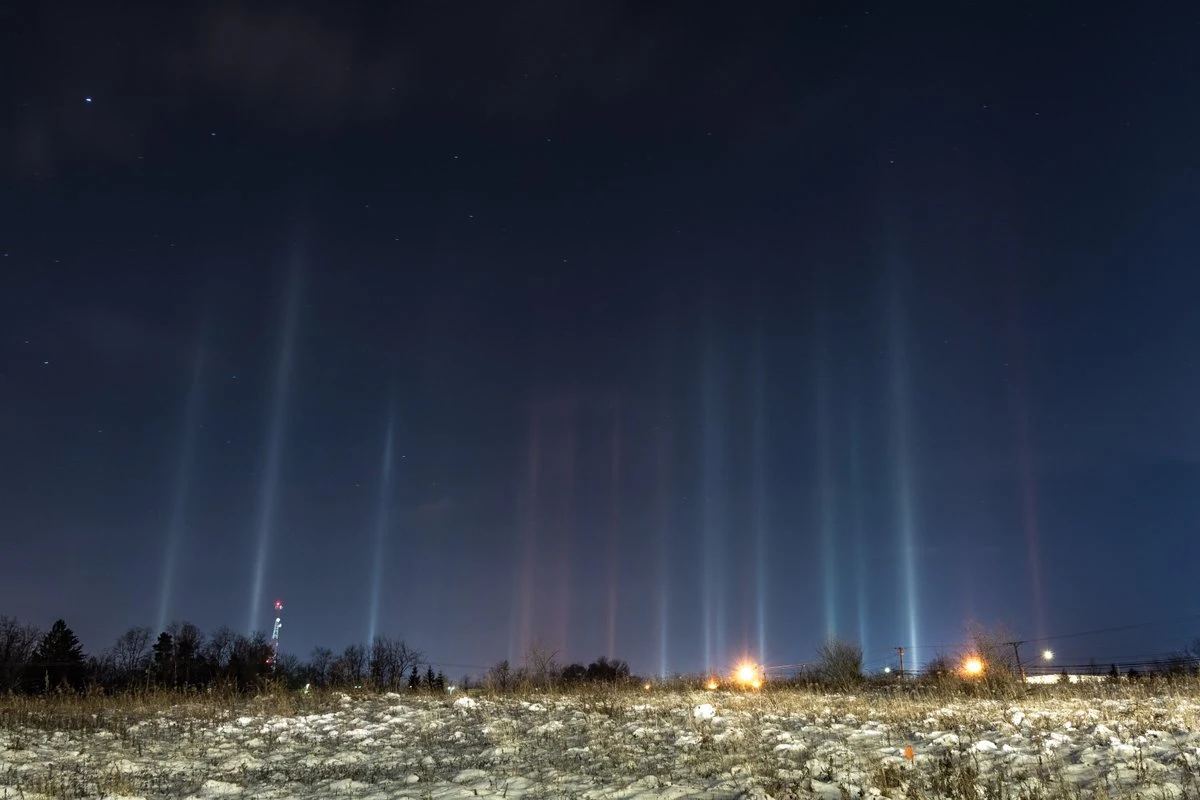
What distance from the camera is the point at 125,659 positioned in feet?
366

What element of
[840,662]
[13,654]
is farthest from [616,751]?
[13,654]

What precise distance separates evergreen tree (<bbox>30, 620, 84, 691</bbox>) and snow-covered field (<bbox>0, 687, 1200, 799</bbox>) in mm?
81186

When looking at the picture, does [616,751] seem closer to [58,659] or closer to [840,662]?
[840,662]

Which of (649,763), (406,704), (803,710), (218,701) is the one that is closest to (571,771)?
(649,763)

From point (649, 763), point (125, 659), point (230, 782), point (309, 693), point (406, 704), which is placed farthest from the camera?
point (125, 659)

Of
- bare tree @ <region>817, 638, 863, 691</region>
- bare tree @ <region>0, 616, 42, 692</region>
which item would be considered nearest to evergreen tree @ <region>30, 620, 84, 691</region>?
bare tree @ <region>0, 616, 42, 692</region>

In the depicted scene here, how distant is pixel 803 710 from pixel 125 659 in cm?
12168

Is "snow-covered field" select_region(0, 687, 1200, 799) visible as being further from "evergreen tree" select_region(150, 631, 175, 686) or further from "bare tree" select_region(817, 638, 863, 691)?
"evergreen tree" select_region(150, 631, 175, 686)

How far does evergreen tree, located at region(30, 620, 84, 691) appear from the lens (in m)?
85.8

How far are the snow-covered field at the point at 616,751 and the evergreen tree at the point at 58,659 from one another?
3196 inches

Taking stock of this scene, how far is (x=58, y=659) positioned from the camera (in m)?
90.2

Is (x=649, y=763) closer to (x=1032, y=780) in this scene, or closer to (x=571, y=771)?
(x=571, y=771)

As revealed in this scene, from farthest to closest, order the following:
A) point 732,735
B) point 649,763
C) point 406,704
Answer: point 406,704, point 732,735, point 649,763

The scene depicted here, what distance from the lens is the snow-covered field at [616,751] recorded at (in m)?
9.90
